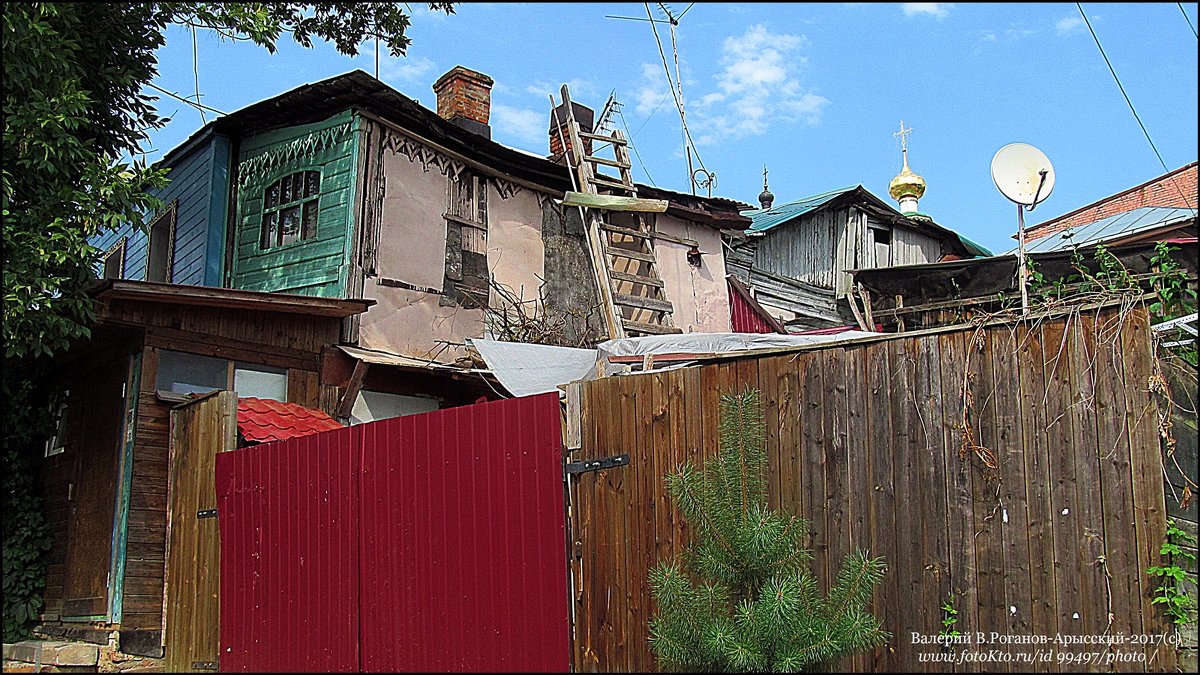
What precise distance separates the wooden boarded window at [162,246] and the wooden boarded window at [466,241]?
4.22 metres

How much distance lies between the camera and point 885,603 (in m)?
4.93

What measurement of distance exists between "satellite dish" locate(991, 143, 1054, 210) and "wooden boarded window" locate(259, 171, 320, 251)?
27.0 ft

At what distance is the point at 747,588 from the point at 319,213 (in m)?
8.76

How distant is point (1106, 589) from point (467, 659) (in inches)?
144

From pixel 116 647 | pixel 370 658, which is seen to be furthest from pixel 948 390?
pixel 116 647

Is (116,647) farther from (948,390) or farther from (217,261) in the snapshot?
(948,390)

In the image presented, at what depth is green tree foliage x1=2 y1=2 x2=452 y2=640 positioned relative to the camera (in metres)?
8.30

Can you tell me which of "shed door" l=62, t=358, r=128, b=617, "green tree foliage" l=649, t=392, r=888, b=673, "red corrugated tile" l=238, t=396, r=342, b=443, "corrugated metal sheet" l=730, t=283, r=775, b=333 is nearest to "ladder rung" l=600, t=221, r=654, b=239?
"red corrugated tile" l=238, t=396, r=342, b=443

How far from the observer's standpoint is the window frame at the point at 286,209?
12.1 m

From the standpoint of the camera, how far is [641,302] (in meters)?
11.3

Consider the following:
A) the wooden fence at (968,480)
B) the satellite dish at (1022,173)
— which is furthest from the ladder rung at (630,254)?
the wooden fence at (968,480)

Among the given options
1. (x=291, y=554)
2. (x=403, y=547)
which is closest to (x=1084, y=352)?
(x=403, y=547)

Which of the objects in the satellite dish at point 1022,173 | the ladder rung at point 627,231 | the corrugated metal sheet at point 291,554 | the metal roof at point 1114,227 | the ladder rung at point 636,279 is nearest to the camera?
the satellite dish at point 1022,173

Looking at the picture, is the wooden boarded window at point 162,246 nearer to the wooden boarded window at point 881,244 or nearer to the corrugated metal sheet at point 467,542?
the corrugated metal sheet at point 467,542
